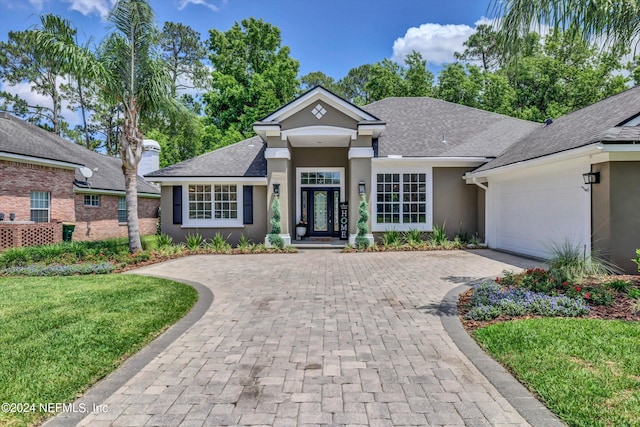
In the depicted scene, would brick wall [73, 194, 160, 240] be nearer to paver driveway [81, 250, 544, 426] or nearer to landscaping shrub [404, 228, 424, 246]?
paver driveway [81, 250, 544, 426]

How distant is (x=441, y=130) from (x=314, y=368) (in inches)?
586

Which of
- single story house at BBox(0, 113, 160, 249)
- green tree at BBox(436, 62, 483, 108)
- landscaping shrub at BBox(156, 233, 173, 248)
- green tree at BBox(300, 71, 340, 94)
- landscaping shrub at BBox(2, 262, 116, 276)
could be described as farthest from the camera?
green tree at BBox(300, 71, 340, 94)

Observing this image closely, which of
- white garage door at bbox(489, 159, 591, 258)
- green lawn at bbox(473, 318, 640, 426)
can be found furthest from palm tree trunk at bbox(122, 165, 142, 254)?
white garage door at bbox(489, 159, 591, 258)

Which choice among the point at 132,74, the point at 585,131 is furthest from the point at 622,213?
the point at 132,74

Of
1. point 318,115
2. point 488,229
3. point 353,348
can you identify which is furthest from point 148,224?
point 353,348

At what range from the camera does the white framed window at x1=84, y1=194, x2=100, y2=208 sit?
693 inches

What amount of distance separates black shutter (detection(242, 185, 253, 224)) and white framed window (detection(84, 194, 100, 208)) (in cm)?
885

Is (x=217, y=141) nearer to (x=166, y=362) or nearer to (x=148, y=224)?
(x=148, y=224)

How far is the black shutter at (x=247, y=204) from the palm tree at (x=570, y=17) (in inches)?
426

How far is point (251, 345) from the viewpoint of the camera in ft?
14.6

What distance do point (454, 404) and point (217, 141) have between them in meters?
27.6

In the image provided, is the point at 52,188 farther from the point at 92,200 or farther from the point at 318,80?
the point at 318,80

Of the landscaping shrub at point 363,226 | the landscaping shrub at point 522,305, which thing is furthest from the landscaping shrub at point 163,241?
the landscaping shrub at point 522,305

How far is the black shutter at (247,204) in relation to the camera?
14.8 meters
